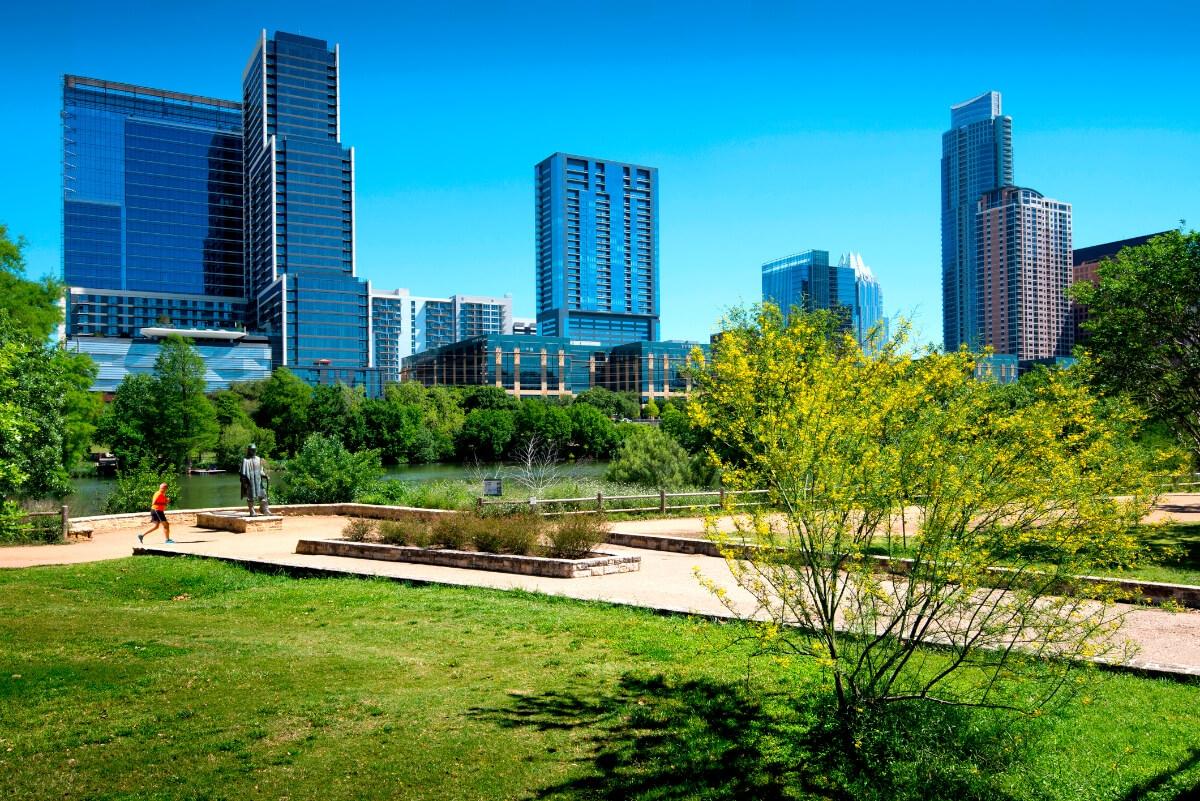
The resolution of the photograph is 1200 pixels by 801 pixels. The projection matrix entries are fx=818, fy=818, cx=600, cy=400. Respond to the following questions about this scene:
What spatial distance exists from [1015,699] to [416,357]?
599ft

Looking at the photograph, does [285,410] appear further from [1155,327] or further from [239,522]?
[1155,327]

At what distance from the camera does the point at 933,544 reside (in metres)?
6.05

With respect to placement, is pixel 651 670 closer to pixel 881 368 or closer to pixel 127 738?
pixel 881 368

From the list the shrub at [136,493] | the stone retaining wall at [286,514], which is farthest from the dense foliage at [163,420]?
the stone retaining wall at [286,514]

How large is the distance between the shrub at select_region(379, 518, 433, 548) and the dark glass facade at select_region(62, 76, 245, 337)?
188161 millimetres

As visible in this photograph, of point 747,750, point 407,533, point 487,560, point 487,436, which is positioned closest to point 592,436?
point 487,436

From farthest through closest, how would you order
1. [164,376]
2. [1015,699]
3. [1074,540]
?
[164,376], [1015,699], [1074,540]

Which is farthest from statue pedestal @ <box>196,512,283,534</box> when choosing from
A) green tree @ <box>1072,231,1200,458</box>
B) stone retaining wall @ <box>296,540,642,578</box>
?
green tree @ <box>1072,231,1200,458</box>

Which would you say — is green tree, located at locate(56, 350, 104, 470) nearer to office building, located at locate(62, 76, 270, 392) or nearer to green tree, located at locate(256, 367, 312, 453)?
green tree, located at locate(256, 367, 312, 453)

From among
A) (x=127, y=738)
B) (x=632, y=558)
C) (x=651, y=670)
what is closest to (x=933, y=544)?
(x=651, y=670)

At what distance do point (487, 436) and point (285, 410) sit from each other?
74.9 feet

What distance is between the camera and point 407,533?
17.4m

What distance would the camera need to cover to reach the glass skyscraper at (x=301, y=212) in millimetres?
156000

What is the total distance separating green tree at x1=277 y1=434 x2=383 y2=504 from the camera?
26922 millimetres
